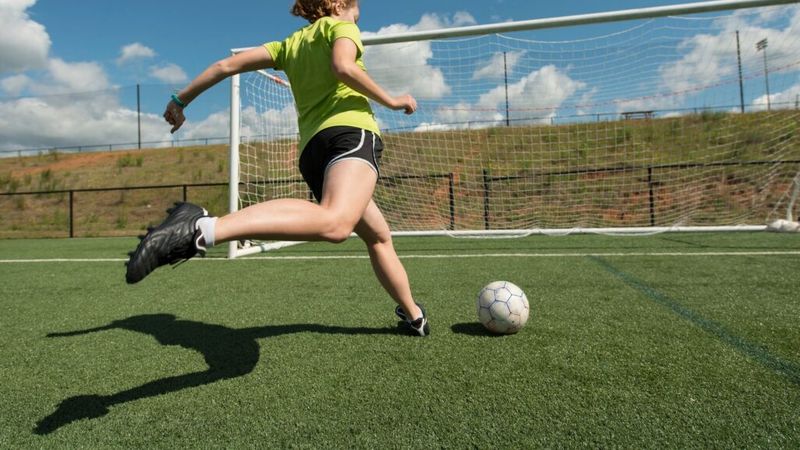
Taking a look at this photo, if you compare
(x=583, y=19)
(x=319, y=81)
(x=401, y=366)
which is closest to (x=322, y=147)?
(x=319, y=81)

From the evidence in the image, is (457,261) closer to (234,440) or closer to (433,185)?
(234,440)

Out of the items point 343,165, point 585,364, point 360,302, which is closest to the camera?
point 343,165

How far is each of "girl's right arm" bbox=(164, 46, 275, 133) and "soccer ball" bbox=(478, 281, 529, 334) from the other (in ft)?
5.55

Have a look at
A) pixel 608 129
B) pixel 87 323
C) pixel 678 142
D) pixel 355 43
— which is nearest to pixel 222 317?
pixel 87 323

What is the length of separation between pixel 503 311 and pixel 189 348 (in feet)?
5.62

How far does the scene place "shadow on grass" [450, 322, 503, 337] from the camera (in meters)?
2.62

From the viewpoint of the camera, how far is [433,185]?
37.9 ft

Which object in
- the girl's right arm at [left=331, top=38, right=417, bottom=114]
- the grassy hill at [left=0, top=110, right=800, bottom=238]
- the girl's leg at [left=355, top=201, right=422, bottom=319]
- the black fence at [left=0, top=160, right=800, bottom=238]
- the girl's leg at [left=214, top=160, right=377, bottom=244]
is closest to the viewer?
the girl's leg at [left=214, top=160, right=377, bottom=244]

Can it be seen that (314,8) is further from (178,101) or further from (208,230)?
(208,230)

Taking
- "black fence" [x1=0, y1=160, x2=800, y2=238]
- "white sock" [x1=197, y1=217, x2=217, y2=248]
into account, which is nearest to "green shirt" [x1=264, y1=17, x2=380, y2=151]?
"white sock" [x1=197, y1=217, x2=217, y2=248]

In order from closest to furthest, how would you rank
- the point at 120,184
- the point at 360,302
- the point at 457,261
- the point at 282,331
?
1. the point at 282,331
2. the point at 360,302
3. the point at 457,261
4. the point at 120,184

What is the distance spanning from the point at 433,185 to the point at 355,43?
9621mm

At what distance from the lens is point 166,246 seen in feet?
4.75

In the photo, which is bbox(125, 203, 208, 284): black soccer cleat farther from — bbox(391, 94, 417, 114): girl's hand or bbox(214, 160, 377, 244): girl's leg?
bbox(391, 94, 417, 114): girl's hand
